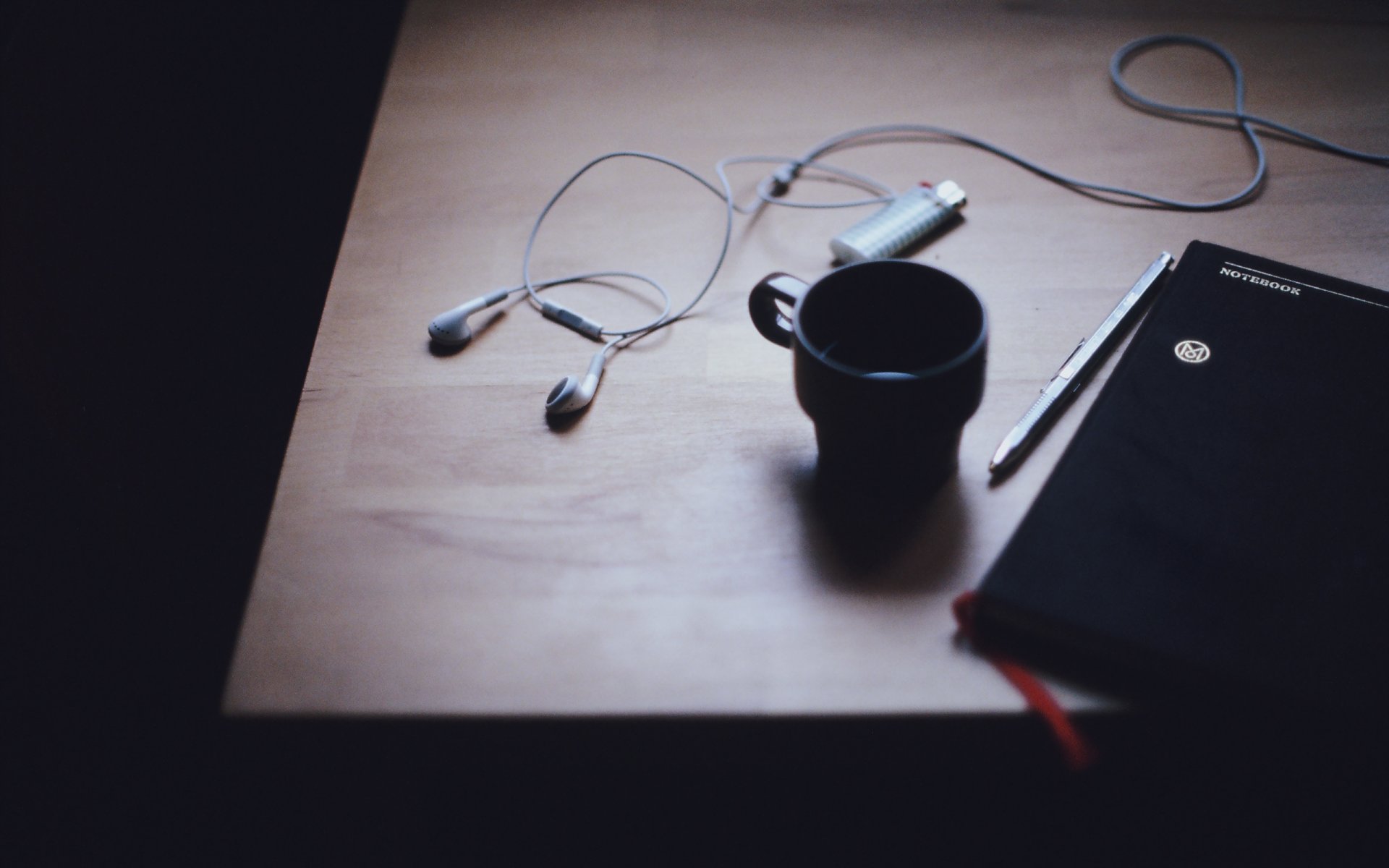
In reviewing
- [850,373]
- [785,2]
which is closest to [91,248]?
[785,2]

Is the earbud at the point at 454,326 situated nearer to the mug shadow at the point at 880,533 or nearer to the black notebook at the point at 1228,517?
the mug shadow at the point at 880,533

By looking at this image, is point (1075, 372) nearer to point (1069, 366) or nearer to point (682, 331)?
point (1069, 366)

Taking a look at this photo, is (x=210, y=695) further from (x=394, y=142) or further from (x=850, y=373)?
(x=850, y=373)

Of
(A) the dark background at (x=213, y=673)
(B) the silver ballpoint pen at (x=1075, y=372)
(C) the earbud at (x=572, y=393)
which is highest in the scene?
(B) the silver ballpoint pen at (x=1075, y=372)

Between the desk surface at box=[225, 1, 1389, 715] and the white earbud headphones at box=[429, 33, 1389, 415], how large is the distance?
1 cm

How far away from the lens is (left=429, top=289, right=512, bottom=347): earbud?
24.4 inches

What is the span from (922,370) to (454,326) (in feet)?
1.07

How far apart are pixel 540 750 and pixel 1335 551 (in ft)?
1.36

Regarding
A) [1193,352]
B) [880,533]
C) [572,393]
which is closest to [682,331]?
[572,393]

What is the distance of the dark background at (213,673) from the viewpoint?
0.51 metres

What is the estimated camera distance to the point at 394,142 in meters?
0.76

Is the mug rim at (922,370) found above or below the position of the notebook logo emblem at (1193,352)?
above

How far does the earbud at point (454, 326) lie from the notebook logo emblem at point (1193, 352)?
45 centimetres

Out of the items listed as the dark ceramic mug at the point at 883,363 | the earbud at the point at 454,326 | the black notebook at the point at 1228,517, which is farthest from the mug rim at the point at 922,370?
the earbud at the point at 454,326
